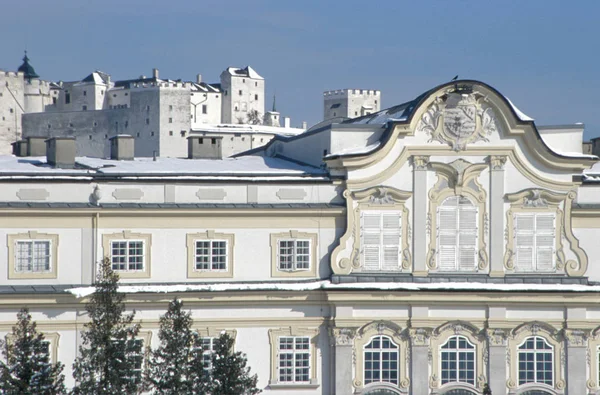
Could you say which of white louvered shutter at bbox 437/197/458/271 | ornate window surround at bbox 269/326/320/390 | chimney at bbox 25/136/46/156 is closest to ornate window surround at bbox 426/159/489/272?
white louvered shutter at bbox 437/197/458/271

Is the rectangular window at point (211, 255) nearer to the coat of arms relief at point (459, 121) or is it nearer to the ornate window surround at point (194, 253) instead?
the ornate window surround at point (194, 253)

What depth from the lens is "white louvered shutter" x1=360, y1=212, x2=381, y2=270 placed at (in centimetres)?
3919

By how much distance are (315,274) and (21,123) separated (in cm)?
14177

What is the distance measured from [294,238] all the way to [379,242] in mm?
2510

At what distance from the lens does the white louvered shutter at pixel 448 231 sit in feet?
129

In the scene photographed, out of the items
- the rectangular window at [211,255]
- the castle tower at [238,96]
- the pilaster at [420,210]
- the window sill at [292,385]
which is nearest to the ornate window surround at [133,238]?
the rectangular window at [211,255]

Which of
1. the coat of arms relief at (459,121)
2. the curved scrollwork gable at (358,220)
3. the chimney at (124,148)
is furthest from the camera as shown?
the chimney at (124,148)

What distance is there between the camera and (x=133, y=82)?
182 meters

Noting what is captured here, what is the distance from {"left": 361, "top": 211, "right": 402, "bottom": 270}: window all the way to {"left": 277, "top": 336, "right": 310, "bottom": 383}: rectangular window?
9.87ft

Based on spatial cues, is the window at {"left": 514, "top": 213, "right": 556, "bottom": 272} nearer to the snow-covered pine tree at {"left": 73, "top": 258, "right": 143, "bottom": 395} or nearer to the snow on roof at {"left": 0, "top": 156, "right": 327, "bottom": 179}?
the snow on roof at {"left": 0, "top": 156, "right": 327, "bottom": 179}

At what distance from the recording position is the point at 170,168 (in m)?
40.7

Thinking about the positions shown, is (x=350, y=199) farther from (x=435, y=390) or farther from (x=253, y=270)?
(x=435, y=390)

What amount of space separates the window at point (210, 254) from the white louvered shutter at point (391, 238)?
451 cm

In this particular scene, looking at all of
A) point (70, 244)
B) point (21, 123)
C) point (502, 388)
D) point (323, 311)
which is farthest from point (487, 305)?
point (21, 123)
